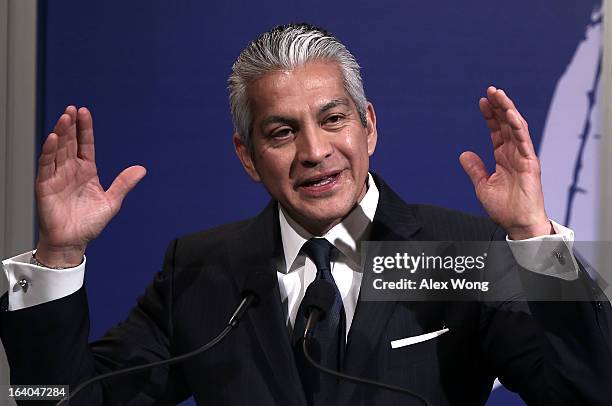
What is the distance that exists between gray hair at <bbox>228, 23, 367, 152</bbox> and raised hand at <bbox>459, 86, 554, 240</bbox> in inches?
8.3

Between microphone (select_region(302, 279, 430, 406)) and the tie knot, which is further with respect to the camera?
the tie knot

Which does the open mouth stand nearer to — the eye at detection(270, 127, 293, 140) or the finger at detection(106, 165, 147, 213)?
the eye at detection(270, 127, 293, 140)

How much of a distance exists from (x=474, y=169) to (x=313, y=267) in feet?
0.85

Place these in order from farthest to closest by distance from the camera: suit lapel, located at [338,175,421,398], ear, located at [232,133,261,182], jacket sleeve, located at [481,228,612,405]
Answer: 1. ear, located at [232,133,261,182]
2. suit lapel, located at [338,175,421,398]
3. jacket sleeve, located at [481,228,612,405]

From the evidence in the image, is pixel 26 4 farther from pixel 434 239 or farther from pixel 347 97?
pixel 434 239

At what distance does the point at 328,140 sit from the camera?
1.14 metres

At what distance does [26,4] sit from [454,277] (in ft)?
2.49

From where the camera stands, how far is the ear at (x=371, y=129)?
124cm

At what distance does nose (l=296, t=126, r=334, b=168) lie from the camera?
1134 millimetres

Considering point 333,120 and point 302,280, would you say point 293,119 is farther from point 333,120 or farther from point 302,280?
point 302,280

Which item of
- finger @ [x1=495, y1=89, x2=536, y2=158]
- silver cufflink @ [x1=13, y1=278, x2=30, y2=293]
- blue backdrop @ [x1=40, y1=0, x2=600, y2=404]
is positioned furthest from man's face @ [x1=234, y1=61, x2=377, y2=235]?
silver cufflink @ [x1=13, y1=278, x2=30, y2=293]

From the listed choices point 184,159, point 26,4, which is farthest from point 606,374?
point 26,4

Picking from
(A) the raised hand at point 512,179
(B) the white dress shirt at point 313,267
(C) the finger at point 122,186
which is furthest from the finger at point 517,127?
(C) the finger at point 122,186

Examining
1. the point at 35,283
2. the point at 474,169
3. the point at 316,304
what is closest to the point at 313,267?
the point at 316,304
